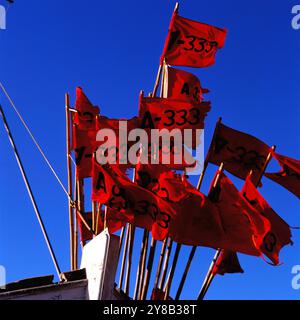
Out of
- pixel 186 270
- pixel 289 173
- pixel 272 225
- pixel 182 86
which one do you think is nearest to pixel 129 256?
pixel 186 270

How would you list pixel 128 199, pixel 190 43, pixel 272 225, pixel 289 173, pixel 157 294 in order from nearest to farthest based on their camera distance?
pixel 272 225
pixel 128 199
pixel 157 294
pixel 289 173
pixel 190 43

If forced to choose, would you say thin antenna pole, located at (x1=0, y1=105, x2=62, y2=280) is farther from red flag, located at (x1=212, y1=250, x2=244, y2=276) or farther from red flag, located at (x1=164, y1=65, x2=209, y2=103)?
red flag, located at (x1=164, y1=65, x2=209, y2=103)

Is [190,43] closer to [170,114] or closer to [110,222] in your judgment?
[170,114]

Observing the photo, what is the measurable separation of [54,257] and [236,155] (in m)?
5.01

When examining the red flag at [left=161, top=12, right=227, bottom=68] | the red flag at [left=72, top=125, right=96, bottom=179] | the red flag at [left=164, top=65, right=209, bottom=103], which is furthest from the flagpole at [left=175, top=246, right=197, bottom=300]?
the red flag at [left=161, top=12, right=227, bottom=68]

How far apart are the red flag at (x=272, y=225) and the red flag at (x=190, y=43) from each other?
5.58 meters

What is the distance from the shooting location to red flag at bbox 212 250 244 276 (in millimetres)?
14344

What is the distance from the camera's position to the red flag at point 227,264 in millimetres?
14344

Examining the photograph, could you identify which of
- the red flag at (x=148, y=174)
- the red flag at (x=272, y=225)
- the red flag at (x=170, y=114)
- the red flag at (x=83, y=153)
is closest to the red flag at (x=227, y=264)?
the red flag at (x=272, y=225)

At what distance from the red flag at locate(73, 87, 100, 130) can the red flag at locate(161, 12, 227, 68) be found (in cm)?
235

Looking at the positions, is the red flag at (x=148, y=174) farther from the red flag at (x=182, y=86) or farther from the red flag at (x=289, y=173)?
the red flag at (x=182, y=86)

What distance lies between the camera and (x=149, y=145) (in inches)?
591

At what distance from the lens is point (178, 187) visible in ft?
42.0

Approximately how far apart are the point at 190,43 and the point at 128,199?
6.20 metres
